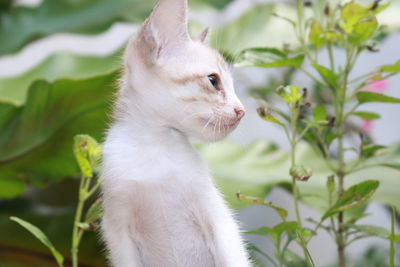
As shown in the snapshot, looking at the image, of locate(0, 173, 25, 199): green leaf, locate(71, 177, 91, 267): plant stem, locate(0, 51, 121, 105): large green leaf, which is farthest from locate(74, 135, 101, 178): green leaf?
locate(0, 51, 121, 105): large green leaf

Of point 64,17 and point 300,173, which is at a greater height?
point 64,17

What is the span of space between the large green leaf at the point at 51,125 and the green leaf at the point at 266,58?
0.62 ft

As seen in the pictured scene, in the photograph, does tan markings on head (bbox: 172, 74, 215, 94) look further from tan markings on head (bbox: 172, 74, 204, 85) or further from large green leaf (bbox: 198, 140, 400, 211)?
large green leaf (bbox: 198, 140, 400, 211)

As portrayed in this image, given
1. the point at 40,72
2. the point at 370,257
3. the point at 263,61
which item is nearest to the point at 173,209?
the point at 263,61

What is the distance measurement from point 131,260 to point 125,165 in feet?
0.25

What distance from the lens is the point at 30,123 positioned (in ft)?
2.53

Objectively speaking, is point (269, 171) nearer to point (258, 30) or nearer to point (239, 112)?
point (258, 30)

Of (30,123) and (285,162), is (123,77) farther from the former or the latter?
(285,162)

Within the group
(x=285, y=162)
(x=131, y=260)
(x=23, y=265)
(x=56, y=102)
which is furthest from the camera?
(x=285, y=162)

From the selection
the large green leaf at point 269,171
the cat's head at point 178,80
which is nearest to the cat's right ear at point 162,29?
the cat's head at point 178,80

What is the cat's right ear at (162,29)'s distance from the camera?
0.43 metres

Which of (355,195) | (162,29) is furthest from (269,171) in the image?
(162,29)

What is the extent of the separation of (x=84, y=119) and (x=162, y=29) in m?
0.32

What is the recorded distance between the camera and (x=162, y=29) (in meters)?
0.44
